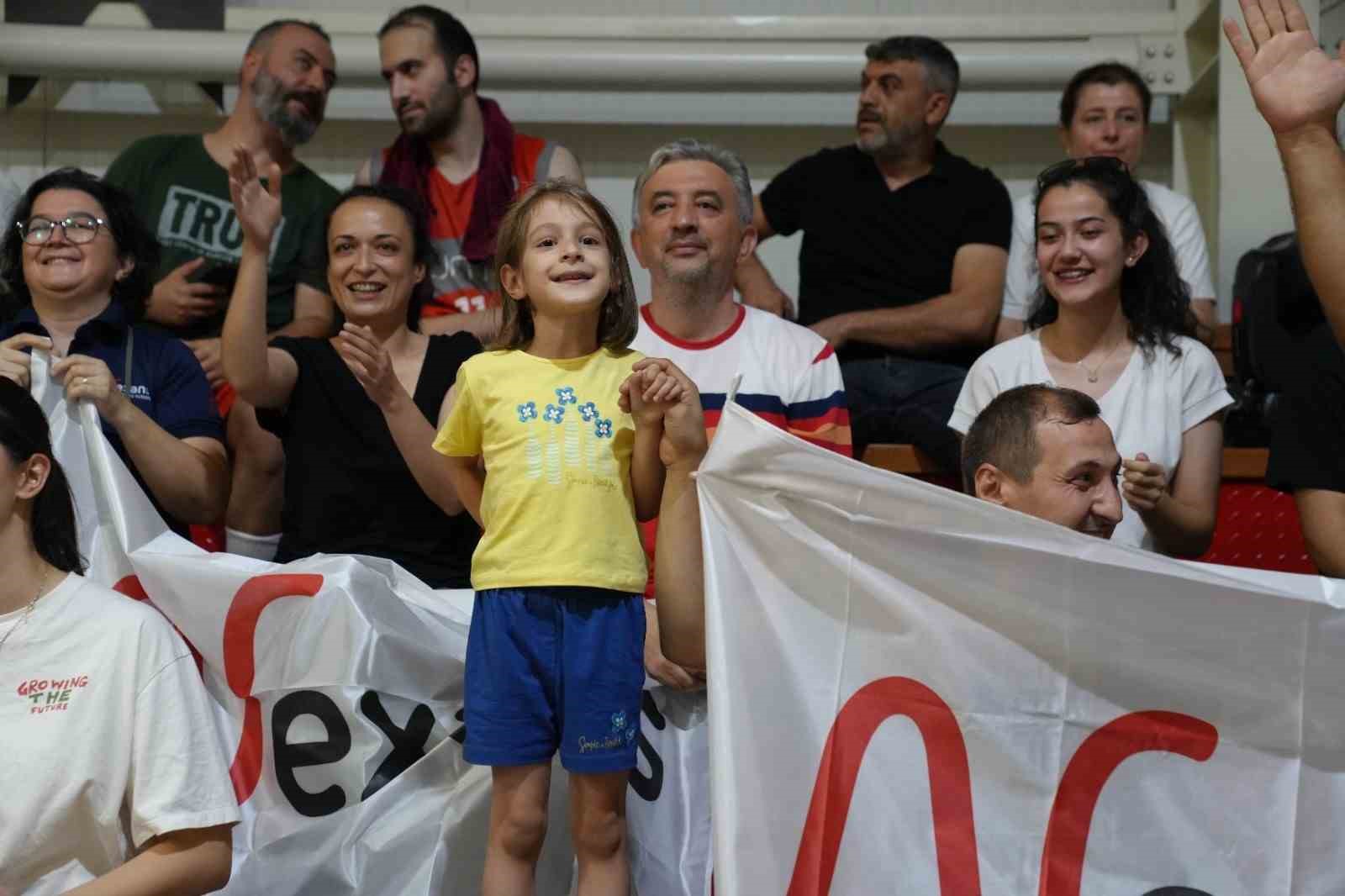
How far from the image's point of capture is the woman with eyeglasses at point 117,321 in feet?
10.5

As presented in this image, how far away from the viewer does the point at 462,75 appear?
4.68 metres

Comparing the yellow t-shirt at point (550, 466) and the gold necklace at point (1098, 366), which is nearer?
the yellow t-shirt at point (550, 466)

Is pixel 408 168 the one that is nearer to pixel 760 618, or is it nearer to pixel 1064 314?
pixel 1064 314

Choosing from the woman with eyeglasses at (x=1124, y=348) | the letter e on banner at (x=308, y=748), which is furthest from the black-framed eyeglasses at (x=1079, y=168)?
the letter e on banner at (x=308, y=748)

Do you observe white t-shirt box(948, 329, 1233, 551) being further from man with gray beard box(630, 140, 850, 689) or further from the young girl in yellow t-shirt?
the young girl in yellow t-shirt

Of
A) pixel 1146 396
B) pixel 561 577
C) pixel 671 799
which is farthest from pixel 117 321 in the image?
pixel 1146 396

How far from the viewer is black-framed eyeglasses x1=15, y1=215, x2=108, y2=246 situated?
3.39 meters

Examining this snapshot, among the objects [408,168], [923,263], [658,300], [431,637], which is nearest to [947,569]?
[431,637]

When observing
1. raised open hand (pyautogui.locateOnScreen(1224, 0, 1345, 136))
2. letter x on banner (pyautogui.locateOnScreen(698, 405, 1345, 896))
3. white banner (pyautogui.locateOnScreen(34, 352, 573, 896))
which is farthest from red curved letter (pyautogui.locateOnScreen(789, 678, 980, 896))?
raised open hand (pyautogui.locateOnScreen(1224, 0, 1345, 136))

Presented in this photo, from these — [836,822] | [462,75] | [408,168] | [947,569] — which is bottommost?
[836,822]

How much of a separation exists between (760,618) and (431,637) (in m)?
0.76

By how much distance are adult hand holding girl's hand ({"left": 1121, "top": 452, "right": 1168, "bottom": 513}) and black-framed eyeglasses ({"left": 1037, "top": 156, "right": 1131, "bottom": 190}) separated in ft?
2.65

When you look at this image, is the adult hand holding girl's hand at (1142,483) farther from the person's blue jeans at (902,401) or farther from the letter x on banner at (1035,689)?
the person's blue jeans at (902,401)

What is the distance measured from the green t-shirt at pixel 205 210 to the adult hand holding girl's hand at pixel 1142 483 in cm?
241
